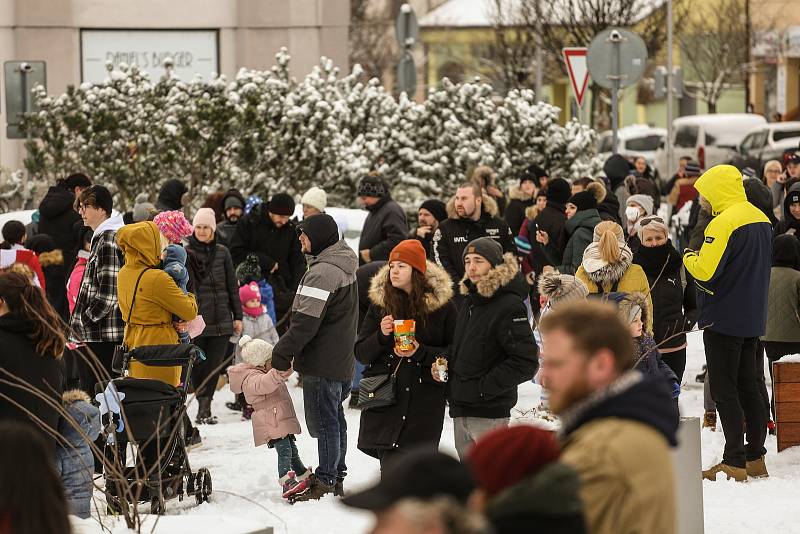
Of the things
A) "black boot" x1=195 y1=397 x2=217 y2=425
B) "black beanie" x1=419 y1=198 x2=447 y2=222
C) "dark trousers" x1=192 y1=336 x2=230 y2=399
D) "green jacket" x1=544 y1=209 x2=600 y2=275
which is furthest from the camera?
"black beanie" x1=419 y1=198 x2=447 y2=222

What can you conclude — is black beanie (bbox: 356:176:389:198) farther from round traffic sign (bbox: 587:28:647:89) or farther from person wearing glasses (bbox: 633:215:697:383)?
round traffic sign (bbox: 587:28:647:89)

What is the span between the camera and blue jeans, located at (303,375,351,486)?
9.47 m

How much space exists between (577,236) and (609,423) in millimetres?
8909

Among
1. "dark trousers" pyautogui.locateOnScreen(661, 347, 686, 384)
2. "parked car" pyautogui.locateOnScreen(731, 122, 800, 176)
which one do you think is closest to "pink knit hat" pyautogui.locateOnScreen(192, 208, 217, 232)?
"dark trousers" pyautogui.locateOnScreen(661, 347, 686, 384)

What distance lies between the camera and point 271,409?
32.1 feet

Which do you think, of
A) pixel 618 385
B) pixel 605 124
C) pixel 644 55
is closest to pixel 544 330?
pixel 618 385

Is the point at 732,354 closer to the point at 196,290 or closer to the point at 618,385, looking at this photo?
the point at 196,290

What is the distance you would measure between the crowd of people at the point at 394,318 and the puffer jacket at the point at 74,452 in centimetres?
2

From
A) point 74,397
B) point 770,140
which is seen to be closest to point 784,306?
point 74,397

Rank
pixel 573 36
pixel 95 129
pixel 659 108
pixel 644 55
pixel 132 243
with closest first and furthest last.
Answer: pixel 132 243, pixel 644 55, pixel 95 129, pixel 573 36, pixel 659 108

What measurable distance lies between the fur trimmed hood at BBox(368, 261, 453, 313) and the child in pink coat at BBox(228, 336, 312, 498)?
125 cm

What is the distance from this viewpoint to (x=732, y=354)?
9648 mm

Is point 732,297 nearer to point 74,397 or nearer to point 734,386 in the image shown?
point 734,386

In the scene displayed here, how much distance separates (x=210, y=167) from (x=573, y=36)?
2667 centimetres
